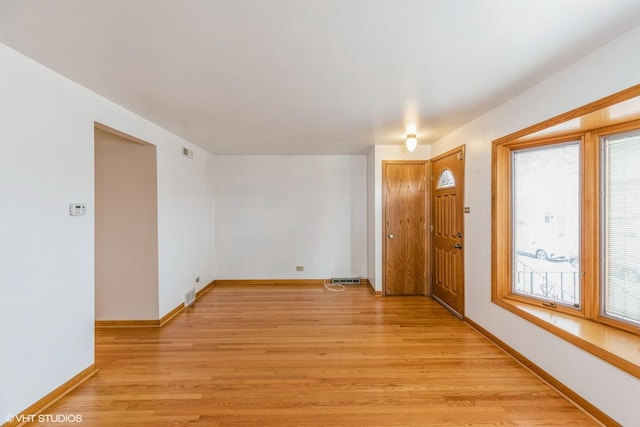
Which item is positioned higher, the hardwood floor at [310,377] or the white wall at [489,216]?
the white wall at [489,216]

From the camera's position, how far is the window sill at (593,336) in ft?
5.83

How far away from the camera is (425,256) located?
4645 mm

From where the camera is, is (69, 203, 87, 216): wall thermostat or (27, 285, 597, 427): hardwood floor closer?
(27, 285, 597, 427): hardwood floor

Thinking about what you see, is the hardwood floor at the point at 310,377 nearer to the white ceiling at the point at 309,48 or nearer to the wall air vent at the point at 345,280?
Result: the wall air vent at the point at 345,280

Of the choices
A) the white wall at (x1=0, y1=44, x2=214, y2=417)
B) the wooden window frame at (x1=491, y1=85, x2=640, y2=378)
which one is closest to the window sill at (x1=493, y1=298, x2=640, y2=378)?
the wooden window frame at (x1=491, y1=85, x2=640, y2=378)

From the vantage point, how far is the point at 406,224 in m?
4.64

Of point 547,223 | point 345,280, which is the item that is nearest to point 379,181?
point 345,280

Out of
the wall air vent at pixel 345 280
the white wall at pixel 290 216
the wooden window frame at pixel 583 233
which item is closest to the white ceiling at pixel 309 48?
the wooden window frame at pixel 583 233

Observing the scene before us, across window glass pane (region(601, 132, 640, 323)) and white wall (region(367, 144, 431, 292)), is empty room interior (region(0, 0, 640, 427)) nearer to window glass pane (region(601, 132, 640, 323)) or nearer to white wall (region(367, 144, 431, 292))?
window glass pane (region(601, 132, 640, 323))

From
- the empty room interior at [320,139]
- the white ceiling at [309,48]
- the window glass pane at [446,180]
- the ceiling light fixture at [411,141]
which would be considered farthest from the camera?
the window glass pane at [446,180]

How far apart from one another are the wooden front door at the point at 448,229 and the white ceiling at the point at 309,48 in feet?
3.71

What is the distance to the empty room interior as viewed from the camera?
1665mm

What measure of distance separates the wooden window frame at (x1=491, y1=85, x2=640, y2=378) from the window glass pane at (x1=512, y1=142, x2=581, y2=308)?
7cm

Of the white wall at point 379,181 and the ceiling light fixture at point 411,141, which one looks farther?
the white wall at point 379,181
